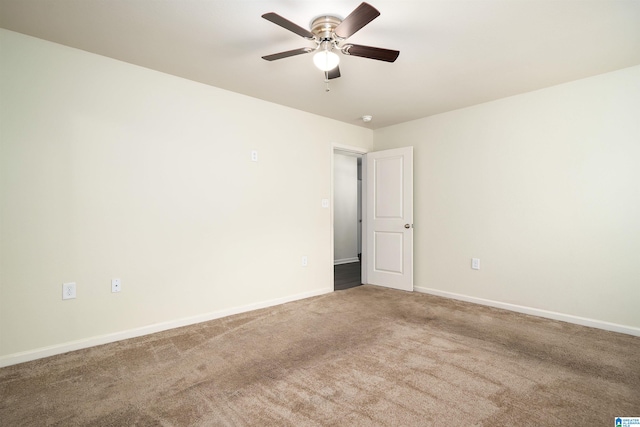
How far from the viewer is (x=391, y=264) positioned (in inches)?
183

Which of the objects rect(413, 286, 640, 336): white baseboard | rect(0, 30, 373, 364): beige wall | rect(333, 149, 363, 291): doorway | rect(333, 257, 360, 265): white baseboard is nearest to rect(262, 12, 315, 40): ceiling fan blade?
rect(0, 30, 373, 364): beige wall

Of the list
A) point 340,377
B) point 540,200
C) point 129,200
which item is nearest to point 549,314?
point 540,200

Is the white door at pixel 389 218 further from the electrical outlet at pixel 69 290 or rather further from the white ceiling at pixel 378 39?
the electrical outlet at pixel 69 290

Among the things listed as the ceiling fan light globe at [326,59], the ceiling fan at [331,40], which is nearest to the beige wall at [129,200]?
the ceiling fan at [331,40]

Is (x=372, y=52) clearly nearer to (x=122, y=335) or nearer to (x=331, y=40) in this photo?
(x=331, y=40)

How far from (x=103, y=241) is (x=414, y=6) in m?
2.99

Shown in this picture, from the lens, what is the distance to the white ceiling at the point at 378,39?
2.04m

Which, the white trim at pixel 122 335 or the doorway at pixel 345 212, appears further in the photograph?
the doorway at pixel 345 212

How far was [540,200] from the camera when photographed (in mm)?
3418

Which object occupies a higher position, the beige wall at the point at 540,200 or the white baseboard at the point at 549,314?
the beige wall at the point at 540,200

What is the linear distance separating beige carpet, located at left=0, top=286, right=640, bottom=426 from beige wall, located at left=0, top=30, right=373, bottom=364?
1.12 ft

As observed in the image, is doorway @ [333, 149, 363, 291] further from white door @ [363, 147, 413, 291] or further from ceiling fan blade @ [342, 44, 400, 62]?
ceiling fan blade @ [342, 44, 400, 62]

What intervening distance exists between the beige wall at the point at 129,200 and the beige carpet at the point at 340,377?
0.34m

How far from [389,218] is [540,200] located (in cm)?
186
